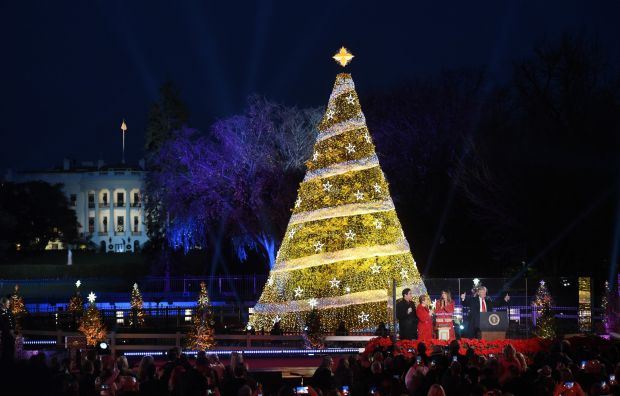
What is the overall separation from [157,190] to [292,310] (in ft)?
115

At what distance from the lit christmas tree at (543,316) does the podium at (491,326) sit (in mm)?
1944

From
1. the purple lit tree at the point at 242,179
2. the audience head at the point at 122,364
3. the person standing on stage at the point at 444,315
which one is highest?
the purple lit tree at the point at 242,179

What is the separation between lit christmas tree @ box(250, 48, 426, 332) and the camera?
86.8 ft

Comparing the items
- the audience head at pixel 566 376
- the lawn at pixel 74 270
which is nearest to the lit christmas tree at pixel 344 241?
the audience head at pixel 566 376

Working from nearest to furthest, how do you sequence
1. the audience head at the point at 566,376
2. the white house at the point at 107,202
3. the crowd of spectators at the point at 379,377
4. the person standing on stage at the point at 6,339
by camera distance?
the person standing on stage at the point at 6,339 → the crowd of spectators at the point at 379,377 → the audience head at the point at 566,376 → the white house at the point at 107,202

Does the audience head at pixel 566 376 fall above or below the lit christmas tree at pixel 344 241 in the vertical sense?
below

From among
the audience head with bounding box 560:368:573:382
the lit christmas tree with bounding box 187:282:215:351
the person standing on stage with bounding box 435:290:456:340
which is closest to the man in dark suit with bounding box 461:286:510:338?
the person standing on stage with bounding box 435:290:456:340

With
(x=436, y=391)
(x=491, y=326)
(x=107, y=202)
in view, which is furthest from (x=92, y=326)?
(x=107, y=202)

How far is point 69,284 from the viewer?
59.8 meters

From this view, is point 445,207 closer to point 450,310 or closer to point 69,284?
point 69,284

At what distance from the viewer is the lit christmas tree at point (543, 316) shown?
25.7 m

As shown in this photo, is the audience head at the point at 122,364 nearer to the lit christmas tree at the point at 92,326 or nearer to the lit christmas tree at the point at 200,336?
the lit christmas tree at the point at 200,336

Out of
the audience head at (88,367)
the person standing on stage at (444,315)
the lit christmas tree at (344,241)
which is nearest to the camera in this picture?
the audience head at (88,367)

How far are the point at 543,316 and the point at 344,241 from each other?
5.87 metres
